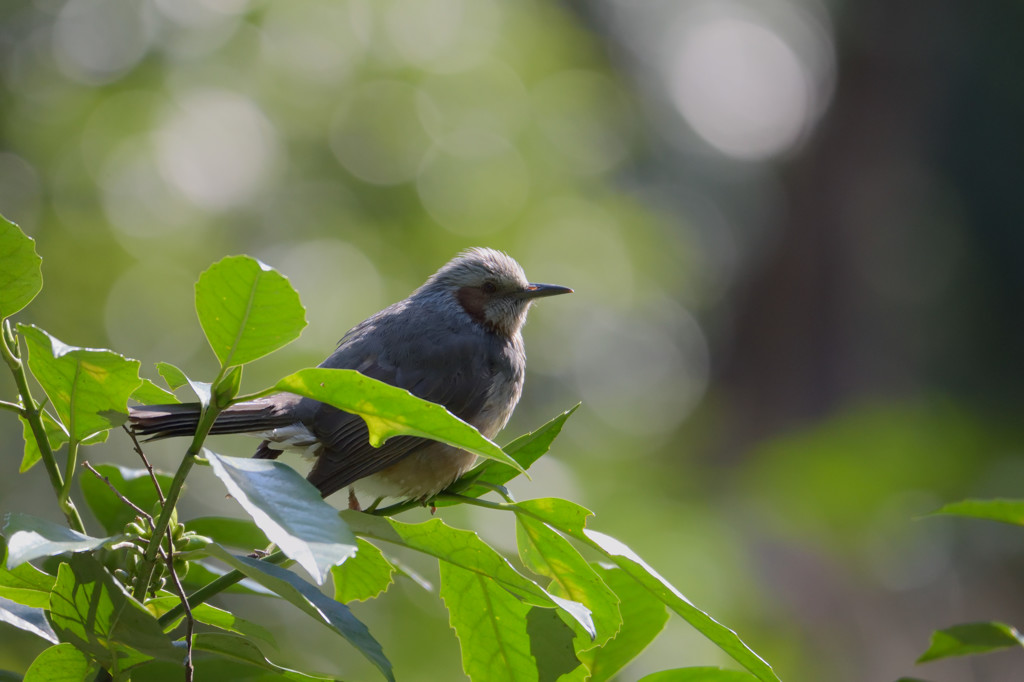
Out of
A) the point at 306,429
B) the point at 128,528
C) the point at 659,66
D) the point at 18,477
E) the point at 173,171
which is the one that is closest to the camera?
the point at 128,528

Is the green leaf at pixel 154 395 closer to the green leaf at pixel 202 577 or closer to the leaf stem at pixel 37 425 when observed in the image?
the leaf stem at pixel 37 425

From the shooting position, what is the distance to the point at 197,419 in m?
2.25

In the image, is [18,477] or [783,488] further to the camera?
[783,488]

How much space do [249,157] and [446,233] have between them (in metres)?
1.70

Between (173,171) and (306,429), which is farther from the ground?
(173,171)

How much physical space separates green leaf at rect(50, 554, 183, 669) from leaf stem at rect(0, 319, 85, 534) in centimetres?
10

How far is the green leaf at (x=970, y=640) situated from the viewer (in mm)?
→ 1472

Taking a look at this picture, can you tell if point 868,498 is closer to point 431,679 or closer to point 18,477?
point 431,679

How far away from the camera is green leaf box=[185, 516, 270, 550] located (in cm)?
187

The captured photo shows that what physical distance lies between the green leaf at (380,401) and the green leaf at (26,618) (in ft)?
1.85

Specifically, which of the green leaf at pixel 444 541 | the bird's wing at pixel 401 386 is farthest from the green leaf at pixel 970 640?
the bird's wing at pixel 401 386

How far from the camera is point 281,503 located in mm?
1174


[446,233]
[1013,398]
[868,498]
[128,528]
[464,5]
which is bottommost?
[128,528]

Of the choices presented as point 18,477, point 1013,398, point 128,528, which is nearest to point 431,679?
point 18,477
